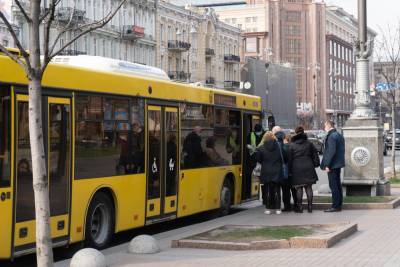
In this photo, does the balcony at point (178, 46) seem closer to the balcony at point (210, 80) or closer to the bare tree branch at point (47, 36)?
the balcony at point (210, 80)

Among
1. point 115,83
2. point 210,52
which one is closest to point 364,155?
point 115,83

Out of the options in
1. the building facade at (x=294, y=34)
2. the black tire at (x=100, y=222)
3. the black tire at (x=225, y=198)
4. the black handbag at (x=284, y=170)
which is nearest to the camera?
the black tire at (x=100, y=222)

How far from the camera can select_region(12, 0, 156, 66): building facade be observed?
200 ft

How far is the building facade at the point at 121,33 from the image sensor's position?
200 ft

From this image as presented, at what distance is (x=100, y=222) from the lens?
11469mm

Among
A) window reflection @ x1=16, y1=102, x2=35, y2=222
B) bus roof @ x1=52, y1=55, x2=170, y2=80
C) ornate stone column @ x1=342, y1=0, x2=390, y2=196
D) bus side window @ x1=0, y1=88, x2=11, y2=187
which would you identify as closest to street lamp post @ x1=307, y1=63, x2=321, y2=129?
ornate stone column @ x1=342, y1=0, x2=390, y2=196

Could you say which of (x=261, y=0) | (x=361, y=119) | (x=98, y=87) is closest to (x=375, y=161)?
(x=361, y=119)

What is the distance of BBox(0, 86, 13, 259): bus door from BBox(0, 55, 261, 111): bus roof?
38cm

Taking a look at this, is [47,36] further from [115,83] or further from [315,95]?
[315,95]

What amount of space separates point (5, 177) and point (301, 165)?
7.89 meters

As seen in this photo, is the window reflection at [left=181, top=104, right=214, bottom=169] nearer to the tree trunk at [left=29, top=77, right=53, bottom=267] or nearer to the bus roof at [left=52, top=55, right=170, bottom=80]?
the bus roof at [left=52, top=55, right=170, bottom=80]

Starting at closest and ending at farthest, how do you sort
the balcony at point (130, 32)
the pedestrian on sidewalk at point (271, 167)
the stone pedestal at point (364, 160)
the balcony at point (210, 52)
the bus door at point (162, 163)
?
the bus door at point (162, 163) → the pedestrian on sidewalk at point (271, 167) → the stone pedestal at point (364, 160) → the balcony at point (130, 32) → the balcony at point (210, 52)

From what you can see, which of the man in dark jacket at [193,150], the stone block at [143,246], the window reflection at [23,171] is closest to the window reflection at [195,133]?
the man in dark jacket at [193,150]

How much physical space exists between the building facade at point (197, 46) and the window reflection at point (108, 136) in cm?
5863
